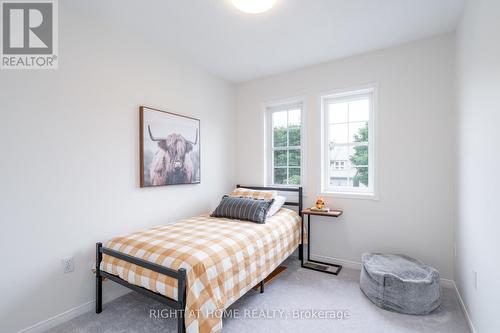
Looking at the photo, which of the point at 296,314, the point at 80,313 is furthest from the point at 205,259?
the point at 80,313

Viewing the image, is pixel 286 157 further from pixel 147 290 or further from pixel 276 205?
pixel 147 290

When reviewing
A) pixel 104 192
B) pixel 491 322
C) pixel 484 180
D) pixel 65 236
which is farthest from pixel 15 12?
pixel 491 322

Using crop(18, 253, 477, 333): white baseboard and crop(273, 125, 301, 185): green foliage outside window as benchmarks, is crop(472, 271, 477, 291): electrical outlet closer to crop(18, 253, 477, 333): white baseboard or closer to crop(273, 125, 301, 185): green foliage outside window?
crop(18, 253, 477, 333): white baseboard

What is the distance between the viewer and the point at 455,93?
2547mm

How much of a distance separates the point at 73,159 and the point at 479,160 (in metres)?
3.09

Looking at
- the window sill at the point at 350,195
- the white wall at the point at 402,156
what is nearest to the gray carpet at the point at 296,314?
the white wall at the point at 402,156

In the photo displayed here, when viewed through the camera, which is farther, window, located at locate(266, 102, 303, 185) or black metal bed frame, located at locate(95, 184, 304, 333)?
window, located at locate(266, 102, 303, 185)

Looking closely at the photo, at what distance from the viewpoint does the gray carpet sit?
200 cm

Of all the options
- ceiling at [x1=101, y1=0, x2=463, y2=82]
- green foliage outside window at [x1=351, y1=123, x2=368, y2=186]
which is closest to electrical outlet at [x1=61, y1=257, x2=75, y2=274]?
ceiling at [x1=101, y1=0, x2=463, y2=82]

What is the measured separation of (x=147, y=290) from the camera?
187 centimetres

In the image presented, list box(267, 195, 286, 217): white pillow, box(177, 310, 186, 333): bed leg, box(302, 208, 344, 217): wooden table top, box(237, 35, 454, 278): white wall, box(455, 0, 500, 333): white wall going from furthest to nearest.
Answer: box(267, 195, 286, 217): white pillow, box(302, 208, 344, 217): wooden table top, box(237, 35, 454, 278): white wall, box(177, 310, 186, 333): bed leg, box(455, 0, 500, 333): white wall

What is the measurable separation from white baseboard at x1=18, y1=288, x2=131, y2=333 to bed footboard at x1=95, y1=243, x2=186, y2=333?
0.11 meters

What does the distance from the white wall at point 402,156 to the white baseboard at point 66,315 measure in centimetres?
240

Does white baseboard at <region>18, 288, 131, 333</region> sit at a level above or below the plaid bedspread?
below
